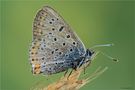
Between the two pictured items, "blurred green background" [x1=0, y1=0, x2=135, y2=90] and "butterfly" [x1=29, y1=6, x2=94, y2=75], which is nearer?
"butterfly" [x1=29, y1=6, x2=94, y2=75]

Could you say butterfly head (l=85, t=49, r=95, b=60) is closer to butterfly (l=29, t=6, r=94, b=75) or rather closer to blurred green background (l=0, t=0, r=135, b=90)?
butterfly (l=29, t=6, r=94, b=75)

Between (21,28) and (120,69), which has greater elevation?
(21,28)

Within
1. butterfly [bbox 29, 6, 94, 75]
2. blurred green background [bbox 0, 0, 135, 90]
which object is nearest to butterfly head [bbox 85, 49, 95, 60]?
butterfly [bbox 29, 6, 94, 75]

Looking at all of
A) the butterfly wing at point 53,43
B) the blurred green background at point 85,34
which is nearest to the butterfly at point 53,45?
the butterfly wing at point 53,43

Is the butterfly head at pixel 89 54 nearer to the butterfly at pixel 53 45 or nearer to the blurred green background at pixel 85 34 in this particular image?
the butterfly at pixel 53 45

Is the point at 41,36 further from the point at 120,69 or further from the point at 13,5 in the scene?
the point at 13,5

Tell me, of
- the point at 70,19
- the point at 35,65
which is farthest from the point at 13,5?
the point at 35,65

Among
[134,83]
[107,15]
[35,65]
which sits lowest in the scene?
[134,83]
